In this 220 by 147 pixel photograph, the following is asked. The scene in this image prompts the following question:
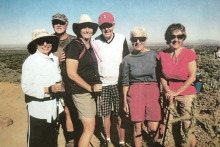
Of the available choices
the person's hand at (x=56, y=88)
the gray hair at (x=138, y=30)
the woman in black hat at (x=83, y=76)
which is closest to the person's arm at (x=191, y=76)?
the gray hair at (x=138, y=30)

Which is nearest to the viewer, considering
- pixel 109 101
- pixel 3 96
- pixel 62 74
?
pixel 62 74

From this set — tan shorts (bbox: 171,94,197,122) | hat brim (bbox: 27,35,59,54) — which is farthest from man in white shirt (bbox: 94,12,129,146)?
tan shorts (bbox: 171,94,197,122)

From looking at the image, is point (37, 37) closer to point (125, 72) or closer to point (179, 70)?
point (125, 72)

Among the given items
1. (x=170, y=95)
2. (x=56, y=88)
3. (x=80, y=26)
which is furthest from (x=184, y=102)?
(x=80, y=26)

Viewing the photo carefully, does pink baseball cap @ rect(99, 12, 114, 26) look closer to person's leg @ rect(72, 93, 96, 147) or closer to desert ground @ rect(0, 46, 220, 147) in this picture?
person's leg @ rect(72, 93, 96, 147)

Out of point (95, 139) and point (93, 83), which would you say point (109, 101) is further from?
point (95, 139)

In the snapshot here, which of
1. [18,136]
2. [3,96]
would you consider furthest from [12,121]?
[3,96]

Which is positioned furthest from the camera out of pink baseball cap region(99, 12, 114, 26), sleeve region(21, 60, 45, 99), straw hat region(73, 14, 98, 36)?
pink baseball cap region(99, 12, 114, 26)

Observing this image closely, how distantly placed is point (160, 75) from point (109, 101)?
954 millimetres

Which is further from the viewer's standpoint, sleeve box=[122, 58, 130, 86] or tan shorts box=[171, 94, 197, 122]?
sleeve box=[122, 58, 130, 86]

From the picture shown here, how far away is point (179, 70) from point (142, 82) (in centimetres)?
55

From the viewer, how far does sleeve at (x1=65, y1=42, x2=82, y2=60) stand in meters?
2.32

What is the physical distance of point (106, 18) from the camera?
2.75 metres

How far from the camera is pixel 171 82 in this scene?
8.29ft
